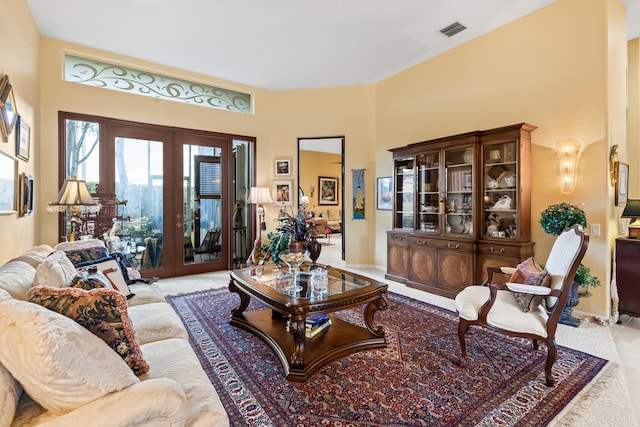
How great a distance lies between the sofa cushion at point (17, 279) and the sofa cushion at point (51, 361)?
1.58 feet

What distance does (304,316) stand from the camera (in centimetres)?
226

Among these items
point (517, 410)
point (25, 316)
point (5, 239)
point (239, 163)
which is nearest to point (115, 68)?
point (239, 163)

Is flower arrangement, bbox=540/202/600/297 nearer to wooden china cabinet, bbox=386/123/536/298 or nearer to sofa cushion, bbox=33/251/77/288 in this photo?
wooden china cabinet, bbox=386/123/536/298

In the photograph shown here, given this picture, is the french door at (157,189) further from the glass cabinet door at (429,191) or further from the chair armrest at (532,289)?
the chair armrest at (532,289)

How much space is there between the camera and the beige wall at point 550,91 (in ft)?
11.2

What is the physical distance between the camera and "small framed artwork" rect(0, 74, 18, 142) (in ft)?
8.10

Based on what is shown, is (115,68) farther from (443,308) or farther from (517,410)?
(517,410)

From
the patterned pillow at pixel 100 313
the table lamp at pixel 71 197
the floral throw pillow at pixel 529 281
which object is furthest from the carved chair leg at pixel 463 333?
the table lamp at pixel 71 197

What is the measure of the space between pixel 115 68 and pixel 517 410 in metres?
6.33

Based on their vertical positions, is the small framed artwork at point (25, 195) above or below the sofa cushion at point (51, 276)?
above

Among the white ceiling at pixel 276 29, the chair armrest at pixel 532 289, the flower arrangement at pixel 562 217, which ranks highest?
the white ceiling at pixel 276 29

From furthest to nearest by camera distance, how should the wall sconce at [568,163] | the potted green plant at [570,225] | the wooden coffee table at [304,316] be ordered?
1. the wall sconce at [568,163]
2. the potted green plant at [570,225]
3. the wooden coffee table at [304,316]

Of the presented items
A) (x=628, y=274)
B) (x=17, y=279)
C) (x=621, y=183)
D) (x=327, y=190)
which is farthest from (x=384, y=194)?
(x=327, y=190)

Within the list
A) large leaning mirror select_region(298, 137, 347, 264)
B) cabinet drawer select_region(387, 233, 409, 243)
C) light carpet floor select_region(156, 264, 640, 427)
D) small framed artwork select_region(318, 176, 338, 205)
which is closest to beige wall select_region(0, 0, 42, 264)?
light carpet floor select_region(156, 264, 640, 427)
